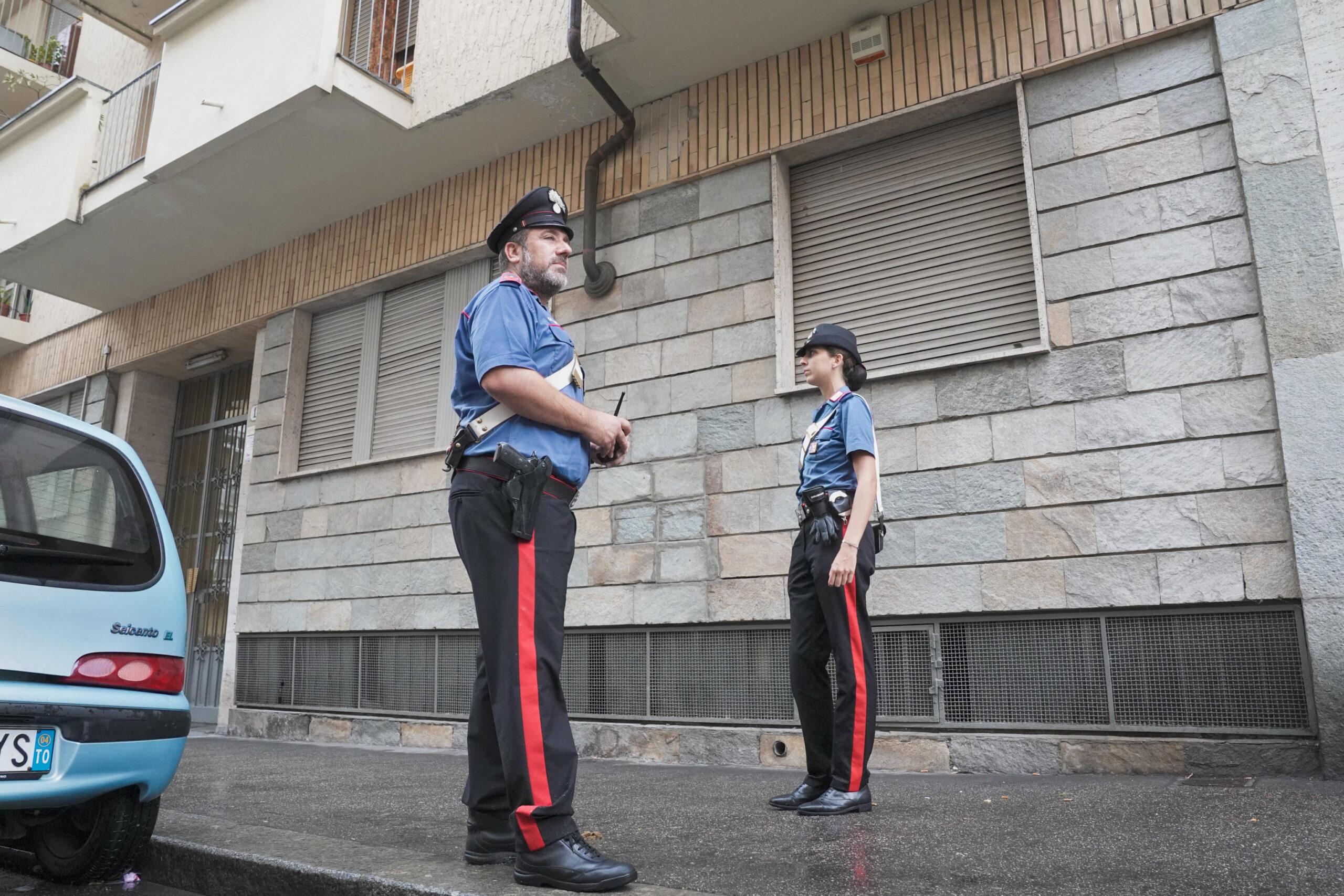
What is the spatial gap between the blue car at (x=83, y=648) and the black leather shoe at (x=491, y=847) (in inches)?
44.6

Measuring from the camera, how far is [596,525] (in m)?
7.46

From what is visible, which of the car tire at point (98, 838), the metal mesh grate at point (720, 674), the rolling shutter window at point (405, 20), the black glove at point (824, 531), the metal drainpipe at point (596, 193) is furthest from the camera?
the rolling shutter window at point (405, 20)

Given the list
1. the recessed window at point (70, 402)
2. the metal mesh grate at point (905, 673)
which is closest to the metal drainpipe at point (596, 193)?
the metal mesh grate at point (905, 673)

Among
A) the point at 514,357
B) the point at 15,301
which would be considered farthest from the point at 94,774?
the point at 15,301

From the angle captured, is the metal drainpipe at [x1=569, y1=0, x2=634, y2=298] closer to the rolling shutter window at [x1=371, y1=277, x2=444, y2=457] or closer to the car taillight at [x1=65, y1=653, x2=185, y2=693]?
the rolling shutter window at [x1=371, y1=277, x2=444, y2=457]

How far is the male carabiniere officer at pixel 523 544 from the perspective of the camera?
256 centimetres

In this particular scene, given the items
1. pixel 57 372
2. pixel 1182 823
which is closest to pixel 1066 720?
pixel 1182 823

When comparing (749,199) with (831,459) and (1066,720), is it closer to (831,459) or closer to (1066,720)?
(831,459)

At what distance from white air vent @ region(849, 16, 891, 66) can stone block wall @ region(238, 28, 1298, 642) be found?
3.30 feet

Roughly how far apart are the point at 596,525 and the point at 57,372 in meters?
9.57

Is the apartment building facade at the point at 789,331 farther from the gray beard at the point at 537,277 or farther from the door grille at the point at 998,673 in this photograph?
the gray beard at the point at 537,277

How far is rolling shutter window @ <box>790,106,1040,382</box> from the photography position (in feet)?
20.8

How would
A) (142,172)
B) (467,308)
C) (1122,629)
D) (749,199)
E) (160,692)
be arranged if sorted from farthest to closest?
(142,172) → (749,199) → (1122,629) → (160,692) → (467,308)

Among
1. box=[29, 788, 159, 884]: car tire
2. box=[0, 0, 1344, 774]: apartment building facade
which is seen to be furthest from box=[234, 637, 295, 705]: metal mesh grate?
box=[29, 788, 159, 884]: car tire
